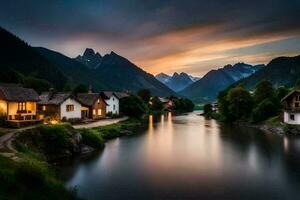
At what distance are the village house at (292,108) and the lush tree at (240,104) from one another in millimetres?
22808

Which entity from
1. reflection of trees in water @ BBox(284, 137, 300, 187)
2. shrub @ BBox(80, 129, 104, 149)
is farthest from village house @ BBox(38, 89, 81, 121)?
reflection of trees in water @ BBox(284, 137, 300, 187)

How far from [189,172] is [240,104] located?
70.3 meters

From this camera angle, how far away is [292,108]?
69.9 metres

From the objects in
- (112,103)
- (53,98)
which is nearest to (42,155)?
(53,98)

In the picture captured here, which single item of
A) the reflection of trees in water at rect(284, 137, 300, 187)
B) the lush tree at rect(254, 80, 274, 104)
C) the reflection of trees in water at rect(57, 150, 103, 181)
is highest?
the lush tree at rect(254, 80, 274, 104)

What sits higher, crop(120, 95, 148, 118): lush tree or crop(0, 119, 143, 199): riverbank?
crop(120, 95, 148, 118): lush tree

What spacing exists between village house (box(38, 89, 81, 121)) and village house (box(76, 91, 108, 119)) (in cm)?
923

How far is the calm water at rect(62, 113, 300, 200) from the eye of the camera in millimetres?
24469

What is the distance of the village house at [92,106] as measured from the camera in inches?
2846

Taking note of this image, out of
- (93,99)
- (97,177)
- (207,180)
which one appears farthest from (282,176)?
(93,99)

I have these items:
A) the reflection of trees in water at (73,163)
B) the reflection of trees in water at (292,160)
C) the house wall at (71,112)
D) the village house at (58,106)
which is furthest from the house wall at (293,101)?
the reflection of trees in water at (73,163)

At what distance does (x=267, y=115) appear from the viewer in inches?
3332

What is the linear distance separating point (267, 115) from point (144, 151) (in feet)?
173

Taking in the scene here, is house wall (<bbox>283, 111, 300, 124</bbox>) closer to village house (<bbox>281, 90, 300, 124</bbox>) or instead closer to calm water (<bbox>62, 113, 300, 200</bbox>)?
village house (<bbox>281, 90, 300, 124</bbox>)
